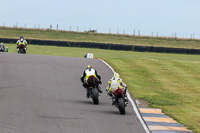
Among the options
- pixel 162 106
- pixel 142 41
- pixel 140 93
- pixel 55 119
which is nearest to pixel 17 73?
pixel 140 93

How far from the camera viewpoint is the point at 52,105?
1633cm

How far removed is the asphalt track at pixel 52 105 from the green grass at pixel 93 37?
4202 cm

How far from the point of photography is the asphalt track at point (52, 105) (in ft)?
42.7

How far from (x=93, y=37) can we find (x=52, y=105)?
182 feet

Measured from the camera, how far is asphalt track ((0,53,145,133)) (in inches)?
512

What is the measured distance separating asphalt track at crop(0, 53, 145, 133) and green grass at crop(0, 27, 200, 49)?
42.0 meters

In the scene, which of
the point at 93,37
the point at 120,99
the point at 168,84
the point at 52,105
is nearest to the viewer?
the point at 120,99

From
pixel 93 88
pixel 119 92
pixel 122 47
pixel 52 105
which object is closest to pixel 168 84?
pixel 93 88

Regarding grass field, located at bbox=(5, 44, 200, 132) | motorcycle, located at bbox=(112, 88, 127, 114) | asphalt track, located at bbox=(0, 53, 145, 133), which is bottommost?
grass field, located at bbox=(5, 44, 200, 132)

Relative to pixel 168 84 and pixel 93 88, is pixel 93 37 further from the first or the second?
pixel 93 88

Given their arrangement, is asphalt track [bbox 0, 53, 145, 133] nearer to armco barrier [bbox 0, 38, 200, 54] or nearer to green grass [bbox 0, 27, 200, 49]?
armco barrier [bbox 0, 38, 200, 54]

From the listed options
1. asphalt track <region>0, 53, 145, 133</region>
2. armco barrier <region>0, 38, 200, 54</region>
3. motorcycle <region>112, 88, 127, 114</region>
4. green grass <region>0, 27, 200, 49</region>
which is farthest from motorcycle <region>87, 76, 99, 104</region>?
green grass <region>0, 27, 200, 49</region>

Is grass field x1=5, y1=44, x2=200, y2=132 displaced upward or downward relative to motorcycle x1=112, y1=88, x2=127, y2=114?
downward

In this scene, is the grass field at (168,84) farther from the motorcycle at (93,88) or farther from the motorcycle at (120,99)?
the motorcycle at (93,88)
